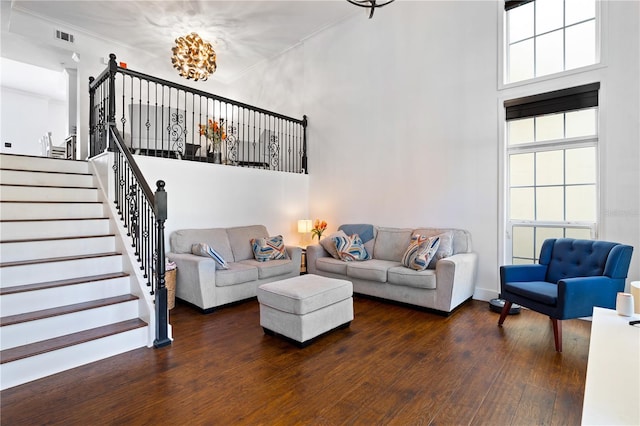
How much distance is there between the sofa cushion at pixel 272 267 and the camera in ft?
13.9

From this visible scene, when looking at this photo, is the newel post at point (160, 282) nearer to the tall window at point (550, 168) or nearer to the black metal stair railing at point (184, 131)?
the black metal stair railing at point (184, 131)

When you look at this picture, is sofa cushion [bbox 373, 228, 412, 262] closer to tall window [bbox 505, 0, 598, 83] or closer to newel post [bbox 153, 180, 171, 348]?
tall window [bbox 505, 0, 598, 83]

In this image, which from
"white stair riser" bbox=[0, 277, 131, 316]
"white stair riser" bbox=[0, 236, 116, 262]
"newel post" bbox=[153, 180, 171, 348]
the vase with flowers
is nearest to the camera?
"white stair riser" bbox=[0, 277, 131, 316]

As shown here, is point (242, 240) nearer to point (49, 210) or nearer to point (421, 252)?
point (49, 210)

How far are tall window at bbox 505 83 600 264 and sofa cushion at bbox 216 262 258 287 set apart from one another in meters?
3.29

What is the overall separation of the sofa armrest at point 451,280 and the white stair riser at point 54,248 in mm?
3582

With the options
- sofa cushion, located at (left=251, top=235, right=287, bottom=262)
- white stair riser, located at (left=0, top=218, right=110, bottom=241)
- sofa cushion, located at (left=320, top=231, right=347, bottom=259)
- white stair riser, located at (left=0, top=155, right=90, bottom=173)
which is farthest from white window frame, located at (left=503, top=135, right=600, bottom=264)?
white stair riser, located at (left=0, top=155, right=90, bottom=173)

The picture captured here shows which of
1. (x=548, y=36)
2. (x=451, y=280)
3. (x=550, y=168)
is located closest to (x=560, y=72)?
(x=548, y=36)

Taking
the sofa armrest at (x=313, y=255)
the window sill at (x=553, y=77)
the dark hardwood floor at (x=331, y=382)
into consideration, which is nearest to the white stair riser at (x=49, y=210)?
the dark hardwood floor at (x=331, y=382)

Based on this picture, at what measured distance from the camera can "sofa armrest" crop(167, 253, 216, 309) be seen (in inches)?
142

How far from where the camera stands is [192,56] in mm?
5195

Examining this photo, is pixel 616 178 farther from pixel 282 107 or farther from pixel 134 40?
pixel 134 40

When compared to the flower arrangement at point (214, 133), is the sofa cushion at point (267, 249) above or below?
below

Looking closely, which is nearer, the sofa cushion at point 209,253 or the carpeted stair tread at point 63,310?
the carpeted stair tread at point 63,310
